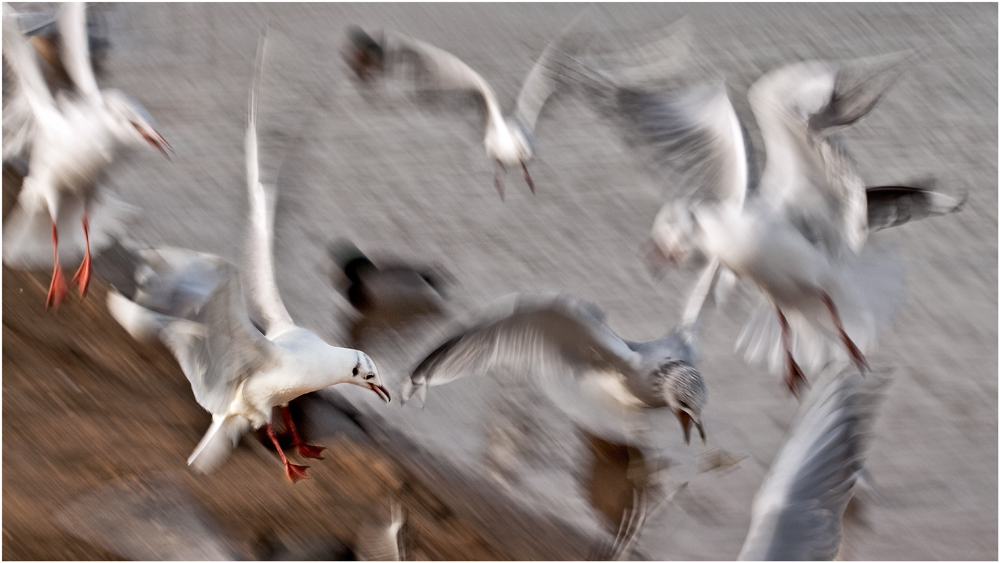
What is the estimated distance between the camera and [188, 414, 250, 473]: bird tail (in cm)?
190

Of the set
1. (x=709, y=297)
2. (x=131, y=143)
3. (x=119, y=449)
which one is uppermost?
(x=131, y=143)

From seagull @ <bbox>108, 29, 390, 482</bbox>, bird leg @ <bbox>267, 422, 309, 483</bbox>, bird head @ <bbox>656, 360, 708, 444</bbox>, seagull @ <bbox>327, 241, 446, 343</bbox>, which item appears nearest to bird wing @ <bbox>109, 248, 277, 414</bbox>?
seagull @ <bbox>108, 29, 390, 482</bbox>

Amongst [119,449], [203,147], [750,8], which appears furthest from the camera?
[750,8]

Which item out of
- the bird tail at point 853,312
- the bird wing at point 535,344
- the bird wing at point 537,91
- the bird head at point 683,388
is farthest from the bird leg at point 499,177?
the bird head at point 683,388

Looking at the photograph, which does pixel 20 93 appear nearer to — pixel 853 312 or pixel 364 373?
pixel 364 373

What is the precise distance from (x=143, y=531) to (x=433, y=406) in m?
A: 0.78

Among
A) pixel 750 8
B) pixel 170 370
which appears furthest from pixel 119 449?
pixel 750 8

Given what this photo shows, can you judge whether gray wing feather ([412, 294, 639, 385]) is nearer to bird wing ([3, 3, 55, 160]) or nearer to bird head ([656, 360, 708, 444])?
bird head ([656, 360, 708, 444])

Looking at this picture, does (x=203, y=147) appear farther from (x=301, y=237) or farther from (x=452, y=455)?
(x=452, y=455)

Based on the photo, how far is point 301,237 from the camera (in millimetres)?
2928

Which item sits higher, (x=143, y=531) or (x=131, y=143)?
(x=131, y=143)

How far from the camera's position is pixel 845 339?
82.2 inches

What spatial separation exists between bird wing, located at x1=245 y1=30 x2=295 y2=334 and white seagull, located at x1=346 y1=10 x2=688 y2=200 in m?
0.80

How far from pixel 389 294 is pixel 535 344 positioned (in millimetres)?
629
